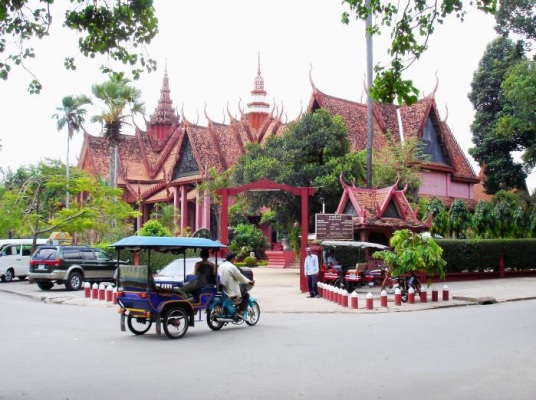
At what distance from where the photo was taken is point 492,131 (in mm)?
41094

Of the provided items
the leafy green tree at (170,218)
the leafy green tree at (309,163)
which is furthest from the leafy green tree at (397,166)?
the leafy green tree at (170,218)

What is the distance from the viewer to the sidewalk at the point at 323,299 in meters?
16.6

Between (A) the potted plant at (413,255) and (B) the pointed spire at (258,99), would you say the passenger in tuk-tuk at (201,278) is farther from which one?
(B) the pointed spire at (258,99)

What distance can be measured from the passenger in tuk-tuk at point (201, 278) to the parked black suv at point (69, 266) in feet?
37.5

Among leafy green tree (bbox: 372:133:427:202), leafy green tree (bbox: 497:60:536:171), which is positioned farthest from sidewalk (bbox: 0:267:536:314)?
leafy green tree (bbox: 372:133:427:202)

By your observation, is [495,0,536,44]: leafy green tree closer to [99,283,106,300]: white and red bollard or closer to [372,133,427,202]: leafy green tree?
[372,133,427,202]: leafy green tree

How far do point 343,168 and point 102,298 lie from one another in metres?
13.9

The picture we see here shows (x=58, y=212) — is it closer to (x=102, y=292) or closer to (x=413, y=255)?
(x=102, y=292)

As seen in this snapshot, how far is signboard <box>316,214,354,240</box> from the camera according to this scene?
22.1 meters

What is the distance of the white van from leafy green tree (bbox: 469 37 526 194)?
1104 inches

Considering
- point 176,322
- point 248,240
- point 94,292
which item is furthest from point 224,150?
point 176,322

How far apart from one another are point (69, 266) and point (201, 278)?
39.3 ft

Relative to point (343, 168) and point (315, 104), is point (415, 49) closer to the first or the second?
point (343, 168)

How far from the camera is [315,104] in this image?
37125mm
